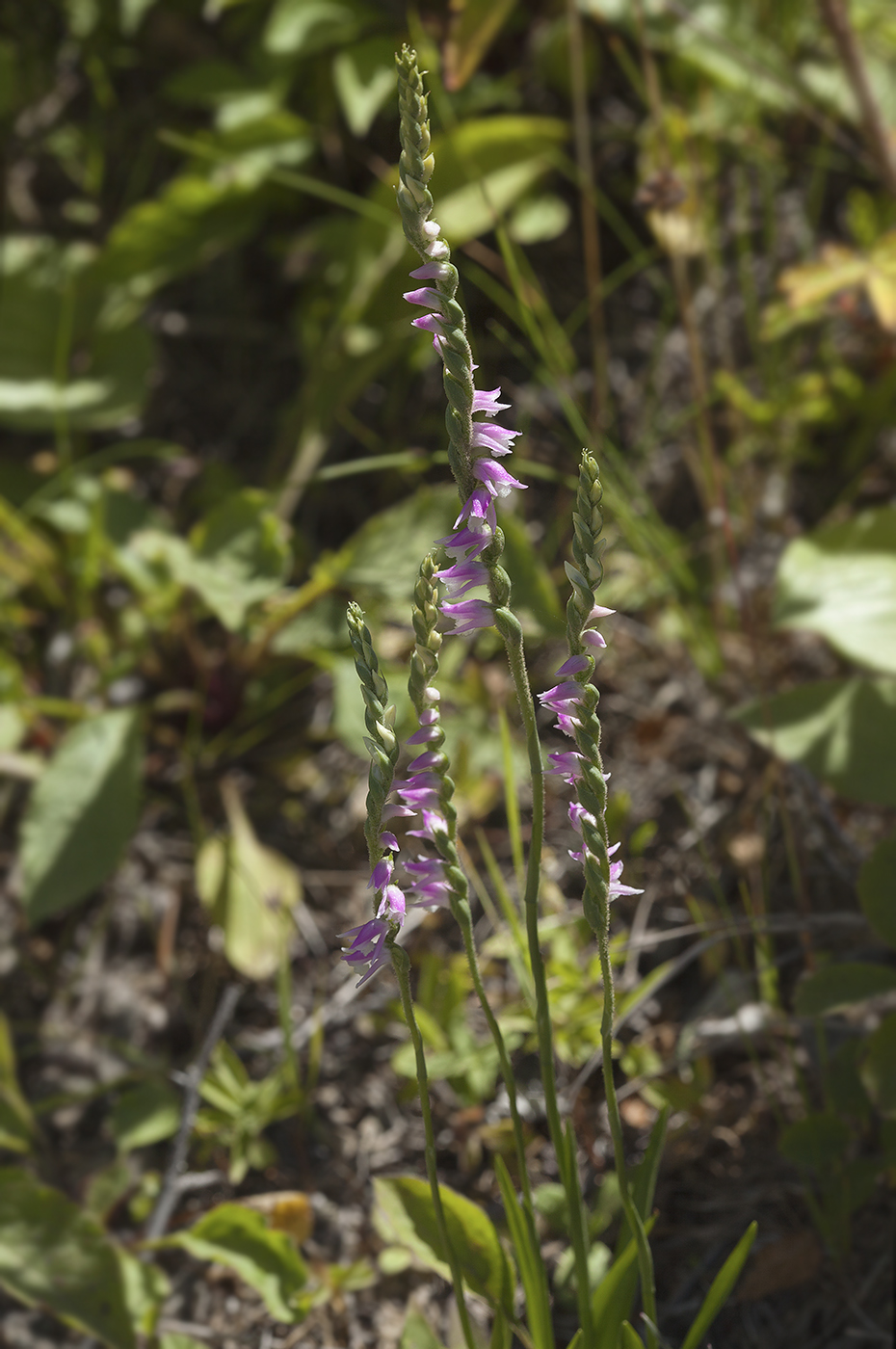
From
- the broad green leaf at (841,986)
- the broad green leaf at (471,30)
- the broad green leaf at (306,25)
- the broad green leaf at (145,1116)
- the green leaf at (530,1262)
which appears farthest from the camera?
the broad green leaf at (306,25)

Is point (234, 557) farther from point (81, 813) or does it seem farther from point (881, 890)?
point (881, 890)

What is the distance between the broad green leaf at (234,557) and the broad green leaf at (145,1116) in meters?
0.72

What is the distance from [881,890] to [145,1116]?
1.08m

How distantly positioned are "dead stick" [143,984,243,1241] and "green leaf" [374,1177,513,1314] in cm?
41

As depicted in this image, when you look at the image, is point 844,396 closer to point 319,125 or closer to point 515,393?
point 515,393

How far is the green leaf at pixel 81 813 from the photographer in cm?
184

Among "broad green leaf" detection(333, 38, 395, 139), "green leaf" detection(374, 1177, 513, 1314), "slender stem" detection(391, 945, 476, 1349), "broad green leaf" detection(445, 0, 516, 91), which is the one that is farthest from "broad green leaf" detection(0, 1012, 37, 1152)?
"broad green leaf" detection(333, 38, 395, 139)

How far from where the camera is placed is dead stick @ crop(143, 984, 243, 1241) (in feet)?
5.03

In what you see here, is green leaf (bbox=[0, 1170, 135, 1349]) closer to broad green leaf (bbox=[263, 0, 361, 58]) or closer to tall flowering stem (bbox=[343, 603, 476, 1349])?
tall flowering stem (bbox=[343, 603, 476, 1349])

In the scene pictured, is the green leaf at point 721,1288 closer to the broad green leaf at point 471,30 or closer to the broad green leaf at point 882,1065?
the broad green leaf at point 882,1065

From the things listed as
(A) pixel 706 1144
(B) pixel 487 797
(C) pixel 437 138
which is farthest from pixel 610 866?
(C) pixel 437 138

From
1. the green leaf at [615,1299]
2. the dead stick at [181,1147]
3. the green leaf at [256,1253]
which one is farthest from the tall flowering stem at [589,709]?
the dead stick at [181,1147]

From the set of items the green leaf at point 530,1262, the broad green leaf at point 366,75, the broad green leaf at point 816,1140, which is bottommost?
the broad green leaf at point 816,1140

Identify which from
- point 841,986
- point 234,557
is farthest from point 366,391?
point 841,986
